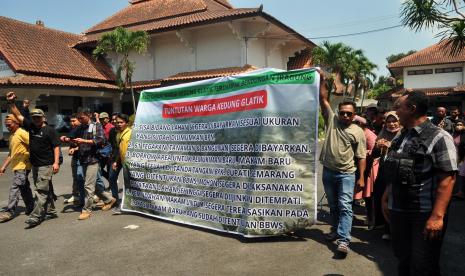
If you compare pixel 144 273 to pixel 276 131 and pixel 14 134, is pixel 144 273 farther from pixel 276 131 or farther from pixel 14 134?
pixel 14 134

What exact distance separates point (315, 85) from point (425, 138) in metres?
1.78

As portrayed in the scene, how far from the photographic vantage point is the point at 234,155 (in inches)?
188

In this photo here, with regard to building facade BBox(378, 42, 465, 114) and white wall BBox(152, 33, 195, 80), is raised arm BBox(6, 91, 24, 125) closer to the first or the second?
white wall BBox(152, 33, 195, 80)

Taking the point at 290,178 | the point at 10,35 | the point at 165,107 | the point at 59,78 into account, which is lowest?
the point at 290,178

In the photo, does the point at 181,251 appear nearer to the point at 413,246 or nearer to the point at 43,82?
the point at 413,246

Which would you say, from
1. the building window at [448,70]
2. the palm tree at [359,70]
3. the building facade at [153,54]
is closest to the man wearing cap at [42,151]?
the building facade at [153,54]

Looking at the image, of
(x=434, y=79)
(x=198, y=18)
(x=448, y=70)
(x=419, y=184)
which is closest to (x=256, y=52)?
(x=198, y=18)

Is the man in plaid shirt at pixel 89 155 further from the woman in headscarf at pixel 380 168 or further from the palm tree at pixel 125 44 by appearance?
the palm tree at pixel 125 44

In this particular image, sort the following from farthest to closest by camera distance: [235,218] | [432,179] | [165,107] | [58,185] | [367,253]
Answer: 1. [58,185]
2. [165,107]
3. [235,218]
4. [367,253]
5. [432,179]

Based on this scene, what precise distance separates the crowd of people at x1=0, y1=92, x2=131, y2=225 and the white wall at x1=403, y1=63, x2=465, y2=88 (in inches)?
1113

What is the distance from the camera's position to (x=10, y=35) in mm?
19828

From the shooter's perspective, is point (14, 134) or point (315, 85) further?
point (14, 134)

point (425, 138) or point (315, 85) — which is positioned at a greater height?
point (315, 85)

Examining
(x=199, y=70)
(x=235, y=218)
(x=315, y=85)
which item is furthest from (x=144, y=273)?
(x=199, y=70)
